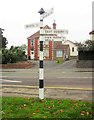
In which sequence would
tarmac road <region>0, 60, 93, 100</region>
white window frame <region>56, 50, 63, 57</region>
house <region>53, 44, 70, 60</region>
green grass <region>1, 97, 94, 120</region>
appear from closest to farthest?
green grass <region>1, 97, 94, 120</region> → tarmac road <region>0, 60, 93, 100</region> → house <region>53, 44, 70, 60</region> → white window frame <region>56, 50, 63, 57</region>

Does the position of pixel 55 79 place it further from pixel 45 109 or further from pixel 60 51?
pixel 60 51

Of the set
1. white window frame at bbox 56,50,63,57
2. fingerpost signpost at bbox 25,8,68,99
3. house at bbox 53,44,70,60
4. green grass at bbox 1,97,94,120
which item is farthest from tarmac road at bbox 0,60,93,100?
white window frame at bbox 56,50,63,57

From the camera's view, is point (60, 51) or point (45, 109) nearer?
point (45, 109)

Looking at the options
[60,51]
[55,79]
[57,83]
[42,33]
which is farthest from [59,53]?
[42,33]

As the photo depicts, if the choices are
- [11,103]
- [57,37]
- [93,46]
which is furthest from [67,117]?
[93,46]

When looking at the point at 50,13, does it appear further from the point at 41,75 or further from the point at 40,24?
the point at 41,75

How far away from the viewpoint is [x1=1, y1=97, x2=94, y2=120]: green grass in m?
7.51

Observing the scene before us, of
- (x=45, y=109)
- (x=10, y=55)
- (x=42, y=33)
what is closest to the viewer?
(x=45, y=109)

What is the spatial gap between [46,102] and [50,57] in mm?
63262

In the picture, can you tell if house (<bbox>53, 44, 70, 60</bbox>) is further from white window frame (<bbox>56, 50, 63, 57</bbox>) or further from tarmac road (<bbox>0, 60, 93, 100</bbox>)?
tarmac road (<bbox>0, 60, 93, 100</bbox>)

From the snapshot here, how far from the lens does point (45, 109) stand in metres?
8.21

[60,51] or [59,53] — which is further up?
[60,51]

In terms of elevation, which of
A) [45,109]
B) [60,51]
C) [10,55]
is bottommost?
[45,109]

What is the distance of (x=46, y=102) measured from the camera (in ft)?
30.2
